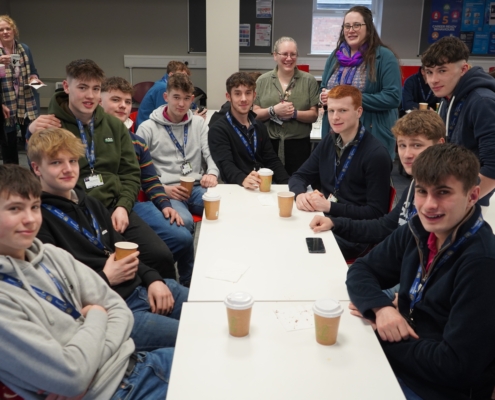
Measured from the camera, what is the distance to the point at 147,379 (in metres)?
1.55

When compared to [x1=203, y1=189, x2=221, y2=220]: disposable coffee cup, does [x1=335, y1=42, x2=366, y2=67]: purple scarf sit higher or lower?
higher

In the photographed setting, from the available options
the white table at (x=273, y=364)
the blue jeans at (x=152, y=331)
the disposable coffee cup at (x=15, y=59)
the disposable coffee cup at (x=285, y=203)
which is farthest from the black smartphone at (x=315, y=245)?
the disposable coffee cup at (x=15, y=59)

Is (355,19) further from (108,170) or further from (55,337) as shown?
(55,337)

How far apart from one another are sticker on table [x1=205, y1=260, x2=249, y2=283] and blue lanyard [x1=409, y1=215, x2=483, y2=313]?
659 millimetres

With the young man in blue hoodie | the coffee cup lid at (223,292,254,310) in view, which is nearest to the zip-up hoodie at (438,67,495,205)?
the young man in blue hoodie

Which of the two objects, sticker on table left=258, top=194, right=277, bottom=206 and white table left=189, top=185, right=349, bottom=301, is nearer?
white table left=189, top=185, right=349, bottom=301

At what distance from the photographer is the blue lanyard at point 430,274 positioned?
59.3 inches

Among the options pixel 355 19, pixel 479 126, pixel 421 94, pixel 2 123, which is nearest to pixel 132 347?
pixel 479 126

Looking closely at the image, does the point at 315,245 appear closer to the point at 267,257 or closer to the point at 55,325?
the point at 267,257

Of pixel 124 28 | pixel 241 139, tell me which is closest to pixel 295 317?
pixel 241 139

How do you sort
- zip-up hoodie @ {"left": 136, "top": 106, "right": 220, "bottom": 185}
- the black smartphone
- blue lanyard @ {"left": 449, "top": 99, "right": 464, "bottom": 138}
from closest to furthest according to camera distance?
the black smartphone → blue lanyard @ {"left": 449, "top": 99, "right": 464, "bottom": 138} → zip-up hoodie @ {"left": 136, "top": 106, "right": 220, "bottom": 185}

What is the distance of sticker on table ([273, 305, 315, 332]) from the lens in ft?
5.17

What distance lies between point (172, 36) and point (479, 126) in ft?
21.3

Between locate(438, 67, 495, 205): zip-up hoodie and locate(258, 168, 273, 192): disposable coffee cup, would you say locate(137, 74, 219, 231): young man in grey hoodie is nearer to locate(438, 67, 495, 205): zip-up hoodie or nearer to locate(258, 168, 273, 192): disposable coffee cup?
locate(258, 168, 273, 192): disposable coffee cup
